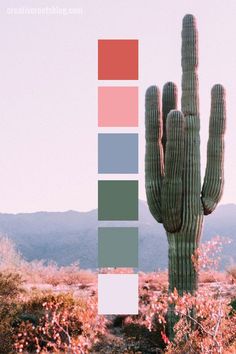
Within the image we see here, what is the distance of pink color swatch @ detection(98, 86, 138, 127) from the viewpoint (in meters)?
9.15

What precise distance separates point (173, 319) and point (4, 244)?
10.6 meters

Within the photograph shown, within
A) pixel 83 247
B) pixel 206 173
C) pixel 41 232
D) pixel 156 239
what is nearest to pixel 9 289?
pixel 206 173

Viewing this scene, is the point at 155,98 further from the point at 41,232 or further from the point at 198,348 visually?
the point at 41,232

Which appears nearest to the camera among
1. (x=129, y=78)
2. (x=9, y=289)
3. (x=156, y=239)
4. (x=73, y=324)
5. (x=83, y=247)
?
(x=129, y=78)

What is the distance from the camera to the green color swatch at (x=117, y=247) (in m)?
8.84

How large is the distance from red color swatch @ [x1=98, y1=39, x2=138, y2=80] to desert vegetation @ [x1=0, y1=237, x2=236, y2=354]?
279 centimetres

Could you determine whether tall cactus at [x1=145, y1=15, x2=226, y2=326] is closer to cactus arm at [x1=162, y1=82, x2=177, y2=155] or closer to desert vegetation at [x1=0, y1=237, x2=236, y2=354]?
cactus arm at [x1=162, y1=82, x2=177, y2=155]

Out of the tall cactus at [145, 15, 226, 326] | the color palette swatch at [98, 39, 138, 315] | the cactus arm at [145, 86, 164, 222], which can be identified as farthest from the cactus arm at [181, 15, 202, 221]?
the color palette swatch at [98, 39, 138, 315]

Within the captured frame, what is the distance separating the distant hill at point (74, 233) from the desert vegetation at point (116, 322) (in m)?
22.1

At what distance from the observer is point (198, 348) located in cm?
847

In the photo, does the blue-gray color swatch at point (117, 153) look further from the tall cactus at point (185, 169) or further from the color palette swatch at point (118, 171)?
the tall cactus at point (185, 169)

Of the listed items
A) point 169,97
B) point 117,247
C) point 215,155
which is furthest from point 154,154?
point 117,247

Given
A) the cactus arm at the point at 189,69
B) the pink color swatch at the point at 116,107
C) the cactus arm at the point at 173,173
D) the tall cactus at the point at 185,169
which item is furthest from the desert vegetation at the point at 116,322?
the cactus arm at the point at 189,69

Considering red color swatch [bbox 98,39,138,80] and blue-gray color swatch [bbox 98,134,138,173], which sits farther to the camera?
red color swatch [bbox 98,39,138,80]
